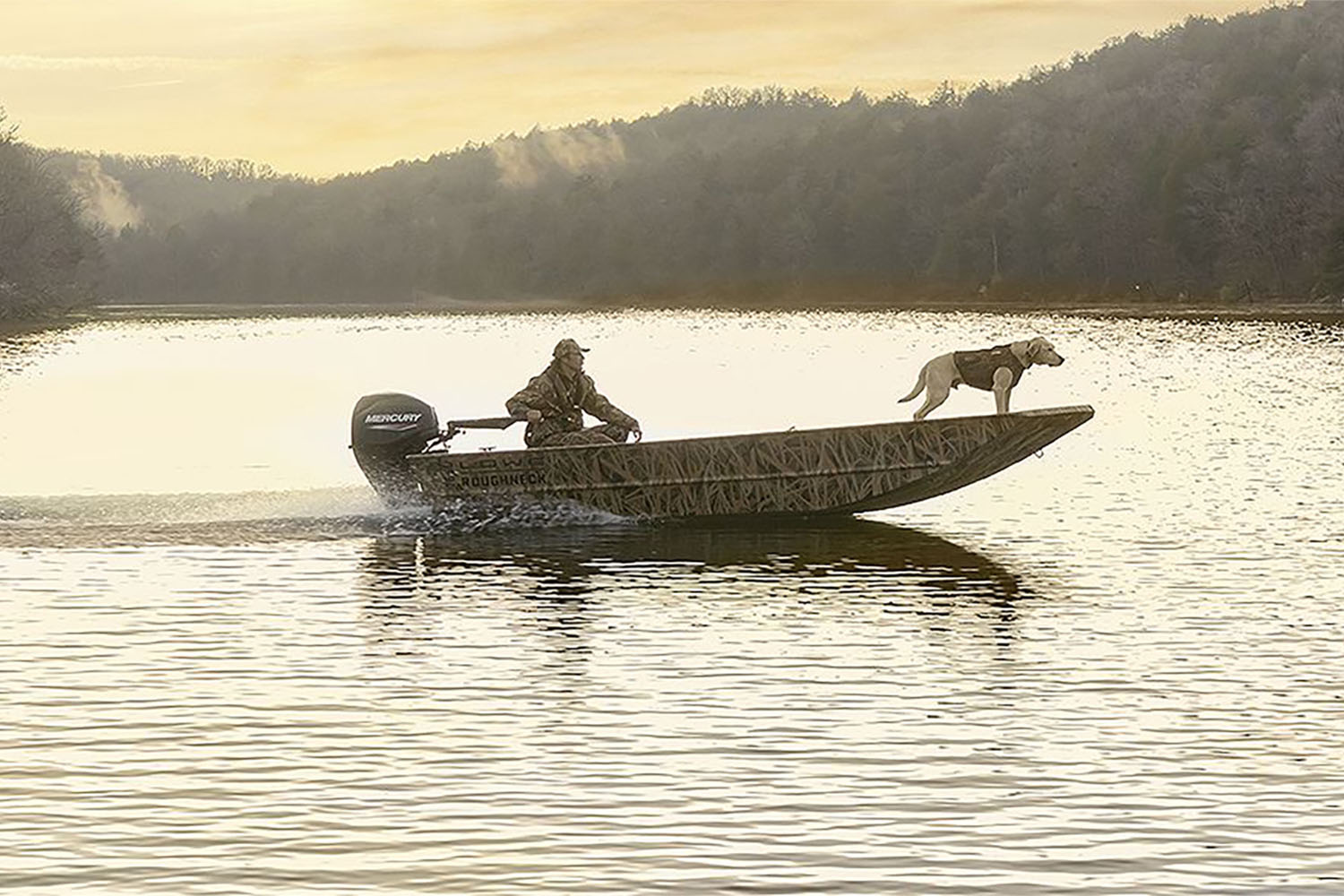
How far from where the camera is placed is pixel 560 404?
2803 cm

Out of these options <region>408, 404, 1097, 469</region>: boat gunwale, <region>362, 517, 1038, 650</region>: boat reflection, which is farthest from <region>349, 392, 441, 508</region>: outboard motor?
<region>362, 517, 1038, 650</region>: boat reflection

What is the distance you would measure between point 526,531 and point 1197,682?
12571 millimetres

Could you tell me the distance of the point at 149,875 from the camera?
1168cm

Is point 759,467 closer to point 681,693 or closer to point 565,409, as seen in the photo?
point 565,409

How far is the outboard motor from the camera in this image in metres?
28.0

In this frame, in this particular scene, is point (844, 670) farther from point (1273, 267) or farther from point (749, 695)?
point (1273, 267)

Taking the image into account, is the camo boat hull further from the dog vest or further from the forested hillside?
the forested hillside

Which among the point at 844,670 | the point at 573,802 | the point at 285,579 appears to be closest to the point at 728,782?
the point at 573,802

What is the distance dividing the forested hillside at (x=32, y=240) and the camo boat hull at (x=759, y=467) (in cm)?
12284

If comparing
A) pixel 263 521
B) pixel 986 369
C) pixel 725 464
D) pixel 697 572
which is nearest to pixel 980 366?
pixel 986 369

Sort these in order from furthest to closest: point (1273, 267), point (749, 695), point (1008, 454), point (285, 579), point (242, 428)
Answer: point (1273, 267), point (242, 428), point (1008, 454), point (285, 579), point (749, 695)

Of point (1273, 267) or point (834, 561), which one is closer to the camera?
point (834, 561)

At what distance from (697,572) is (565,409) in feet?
14.8

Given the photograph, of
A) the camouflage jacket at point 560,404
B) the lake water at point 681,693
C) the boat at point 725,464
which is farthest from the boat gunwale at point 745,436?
the lake water at point 681,693
